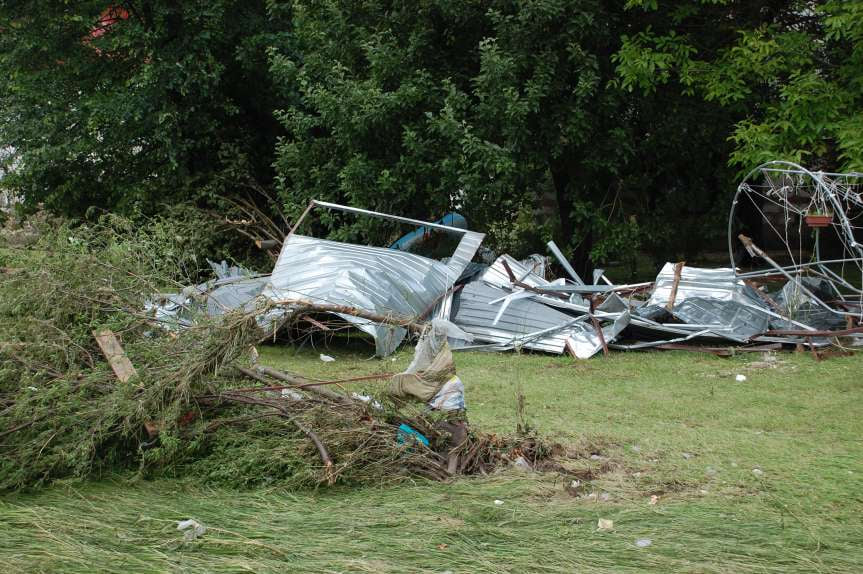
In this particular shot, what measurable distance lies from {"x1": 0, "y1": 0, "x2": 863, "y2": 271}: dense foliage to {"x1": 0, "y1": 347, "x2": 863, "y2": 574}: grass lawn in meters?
5.38

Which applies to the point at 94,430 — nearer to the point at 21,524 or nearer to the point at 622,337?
the point at 21,524

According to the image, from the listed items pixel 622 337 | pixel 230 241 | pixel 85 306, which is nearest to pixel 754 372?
pixel 622 337

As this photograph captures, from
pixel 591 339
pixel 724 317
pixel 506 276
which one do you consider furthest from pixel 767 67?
pixel 591 339

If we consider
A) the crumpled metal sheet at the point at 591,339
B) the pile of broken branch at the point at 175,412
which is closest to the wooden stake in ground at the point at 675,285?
the crumpled metal sheet at the point at 591,339

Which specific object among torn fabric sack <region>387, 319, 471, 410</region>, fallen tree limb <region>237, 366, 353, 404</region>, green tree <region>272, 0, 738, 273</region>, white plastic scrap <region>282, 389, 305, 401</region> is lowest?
white plastic scrap <region>282, 389, 305, 401</region>

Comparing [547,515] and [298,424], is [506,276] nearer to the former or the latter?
[298,424]

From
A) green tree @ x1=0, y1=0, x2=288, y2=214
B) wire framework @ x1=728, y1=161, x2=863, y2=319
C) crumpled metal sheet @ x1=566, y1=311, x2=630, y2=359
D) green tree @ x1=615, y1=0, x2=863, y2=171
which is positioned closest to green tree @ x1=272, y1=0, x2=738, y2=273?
green tree @ x1=615, y1=0, x2=863, y2=171

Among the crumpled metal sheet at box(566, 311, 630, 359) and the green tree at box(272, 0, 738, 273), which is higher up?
the green tree at box(272, 0, 738, 273)

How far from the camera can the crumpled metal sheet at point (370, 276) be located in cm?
A: 951

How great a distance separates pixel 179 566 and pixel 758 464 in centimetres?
364

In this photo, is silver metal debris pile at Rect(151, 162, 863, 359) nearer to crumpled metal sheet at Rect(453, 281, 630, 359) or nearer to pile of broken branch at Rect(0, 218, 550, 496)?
crumpled metal sheet at Rect(453, 281, 630, 359)

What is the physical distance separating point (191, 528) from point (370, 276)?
5547 mm

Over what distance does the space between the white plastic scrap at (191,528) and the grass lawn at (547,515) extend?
0.05 meters

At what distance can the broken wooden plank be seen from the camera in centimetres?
570
